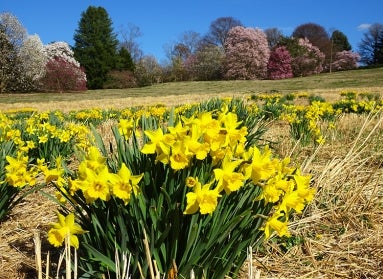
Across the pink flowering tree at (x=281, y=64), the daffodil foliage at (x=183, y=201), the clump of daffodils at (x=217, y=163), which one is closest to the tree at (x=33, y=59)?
the pink flowering tree at (x=281, y=64)

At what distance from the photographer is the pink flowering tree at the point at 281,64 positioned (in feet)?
155

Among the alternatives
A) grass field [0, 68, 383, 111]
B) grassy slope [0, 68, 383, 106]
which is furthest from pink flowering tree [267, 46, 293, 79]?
grass field [0, 68, 383, 111]

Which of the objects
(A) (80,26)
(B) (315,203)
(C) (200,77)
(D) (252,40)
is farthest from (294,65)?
(B) (315,203)

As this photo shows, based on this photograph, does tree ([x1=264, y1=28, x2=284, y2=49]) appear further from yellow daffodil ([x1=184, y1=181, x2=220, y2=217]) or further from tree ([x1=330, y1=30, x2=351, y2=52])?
yellow daffodil ([x1=184, y1=181, x2=220, y2=217])

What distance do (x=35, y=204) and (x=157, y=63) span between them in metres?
56.9

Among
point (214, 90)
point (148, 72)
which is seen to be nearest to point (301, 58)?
point (148, 72)

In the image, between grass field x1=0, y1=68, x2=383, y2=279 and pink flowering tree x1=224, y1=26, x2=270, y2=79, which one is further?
pink flowering tree x1=224, y1=26, x2=270, y2=79

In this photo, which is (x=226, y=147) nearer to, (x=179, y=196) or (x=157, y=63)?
(x=179, y=196)

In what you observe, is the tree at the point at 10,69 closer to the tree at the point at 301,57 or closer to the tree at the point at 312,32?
the tree at the point at 301,57

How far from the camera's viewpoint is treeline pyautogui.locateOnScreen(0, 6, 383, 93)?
35.8 meters

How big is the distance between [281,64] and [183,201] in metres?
48.2

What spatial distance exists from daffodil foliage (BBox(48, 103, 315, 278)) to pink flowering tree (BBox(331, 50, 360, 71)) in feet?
192

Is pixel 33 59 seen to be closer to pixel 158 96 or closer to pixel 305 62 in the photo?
pixel 158 96

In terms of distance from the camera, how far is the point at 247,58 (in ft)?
157
